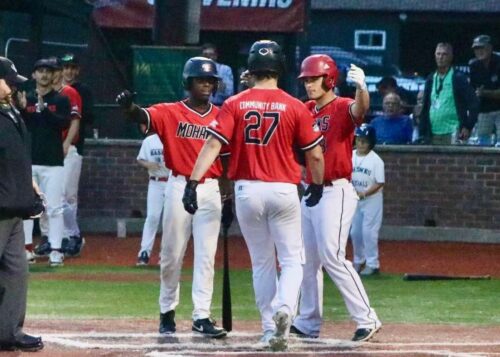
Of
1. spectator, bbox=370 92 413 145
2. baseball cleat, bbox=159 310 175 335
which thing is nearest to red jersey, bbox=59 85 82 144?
spectator, bbox=370 92 413 145

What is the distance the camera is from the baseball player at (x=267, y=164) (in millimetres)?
10172

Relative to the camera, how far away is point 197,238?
1108 centimetres

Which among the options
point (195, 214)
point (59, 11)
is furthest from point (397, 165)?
point (195, 214)

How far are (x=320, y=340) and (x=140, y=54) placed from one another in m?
10.5

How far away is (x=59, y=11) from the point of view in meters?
21.8

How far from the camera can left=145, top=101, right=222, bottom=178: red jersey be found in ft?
36.4

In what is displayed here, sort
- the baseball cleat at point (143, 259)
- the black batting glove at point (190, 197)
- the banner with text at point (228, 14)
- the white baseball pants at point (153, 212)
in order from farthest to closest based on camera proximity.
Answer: the banner with text at point (228, 14) → the baseball cleat at point (143, 259) → the white baseball pants at point (153, 212) → the black batting glove at point (190, 197)

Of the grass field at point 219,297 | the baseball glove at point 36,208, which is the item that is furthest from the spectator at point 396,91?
the baseball glove at point 36,208

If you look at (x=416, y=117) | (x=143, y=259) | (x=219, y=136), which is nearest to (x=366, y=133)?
Result: (x=143, y=259)

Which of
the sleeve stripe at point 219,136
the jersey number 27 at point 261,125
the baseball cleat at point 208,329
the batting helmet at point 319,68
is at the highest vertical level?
the batting helmet at point 319,68

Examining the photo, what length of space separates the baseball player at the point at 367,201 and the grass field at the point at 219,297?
0.98 feet

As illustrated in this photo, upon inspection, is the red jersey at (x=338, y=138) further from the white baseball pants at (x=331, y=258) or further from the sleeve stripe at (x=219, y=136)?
the sleeve stripe at (x=219, y=136)

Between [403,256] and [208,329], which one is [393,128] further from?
[208,329]

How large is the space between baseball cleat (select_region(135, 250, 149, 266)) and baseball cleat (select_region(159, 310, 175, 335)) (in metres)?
5.65
